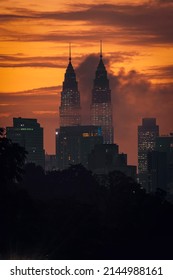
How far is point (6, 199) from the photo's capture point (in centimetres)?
6788

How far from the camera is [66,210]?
84.4 metres

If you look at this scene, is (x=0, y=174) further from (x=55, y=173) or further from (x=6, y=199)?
(x=55, y=173)

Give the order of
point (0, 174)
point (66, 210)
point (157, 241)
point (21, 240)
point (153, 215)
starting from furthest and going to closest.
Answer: point (153, 215) → point (157, 241) → point (66, 210) → point (0, 174) → point (21, 240)

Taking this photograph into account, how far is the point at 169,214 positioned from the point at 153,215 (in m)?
5.13

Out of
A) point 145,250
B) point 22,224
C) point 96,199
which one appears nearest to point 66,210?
point 145,250

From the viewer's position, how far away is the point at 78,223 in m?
80.6

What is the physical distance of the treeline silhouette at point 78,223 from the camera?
2628 inches

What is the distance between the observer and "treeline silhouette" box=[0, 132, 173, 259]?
6675 centimetres
